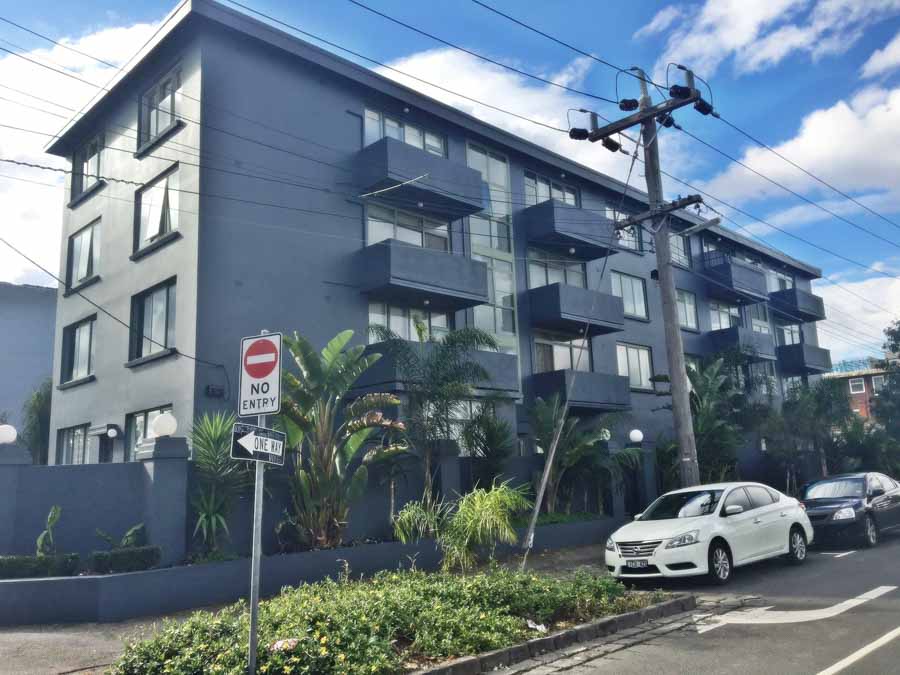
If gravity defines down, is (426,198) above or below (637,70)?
below

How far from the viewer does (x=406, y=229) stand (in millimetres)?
20578

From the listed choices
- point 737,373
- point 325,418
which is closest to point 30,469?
point 325,418

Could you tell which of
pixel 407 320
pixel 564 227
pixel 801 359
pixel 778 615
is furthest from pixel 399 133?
pixel 801 359

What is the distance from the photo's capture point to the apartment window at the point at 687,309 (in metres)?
30.5

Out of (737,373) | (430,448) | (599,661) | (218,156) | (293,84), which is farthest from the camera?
(737,373)

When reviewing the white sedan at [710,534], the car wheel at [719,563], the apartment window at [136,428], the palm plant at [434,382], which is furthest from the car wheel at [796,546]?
the apartment window at [136,428]

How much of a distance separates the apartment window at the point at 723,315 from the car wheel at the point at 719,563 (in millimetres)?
21405

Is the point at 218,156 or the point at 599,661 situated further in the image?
the point at 218,156

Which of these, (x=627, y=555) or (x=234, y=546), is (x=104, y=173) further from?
(x=627, y=555)

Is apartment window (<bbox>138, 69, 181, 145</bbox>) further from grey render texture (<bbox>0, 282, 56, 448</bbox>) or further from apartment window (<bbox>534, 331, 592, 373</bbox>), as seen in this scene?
apartment window (<bbox>534, 331, 592, 373</bbox>)

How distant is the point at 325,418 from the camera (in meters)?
13.6

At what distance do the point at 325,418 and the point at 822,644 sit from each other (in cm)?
838

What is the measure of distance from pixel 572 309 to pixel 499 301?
218 cm

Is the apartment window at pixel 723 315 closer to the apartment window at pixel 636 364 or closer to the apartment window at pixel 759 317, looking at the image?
the apartment window at pixel 759 317
